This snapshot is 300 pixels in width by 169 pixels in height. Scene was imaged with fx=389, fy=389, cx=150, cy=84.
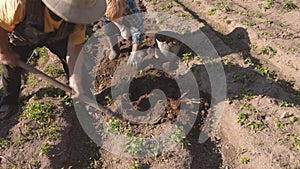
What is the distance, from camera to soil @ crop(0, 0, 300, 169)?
4.24 metres

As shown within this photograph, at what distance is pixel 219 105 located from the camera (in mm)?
4715

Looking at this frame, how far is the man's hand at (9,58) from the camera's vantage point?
3.86 metres

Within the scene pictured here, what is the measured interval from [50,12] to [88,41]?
2.48 m

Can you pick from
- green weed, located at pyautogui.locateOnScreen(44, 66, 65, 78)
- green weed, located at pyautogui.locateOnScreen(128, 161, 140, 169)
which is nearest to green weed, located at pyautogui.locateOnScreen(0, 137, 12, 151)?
green weed, located at pyautogui.locateOnScreen(44, 66, 65, 78)

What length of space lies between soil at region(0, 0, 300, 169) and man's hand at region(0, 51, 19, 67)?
91cm

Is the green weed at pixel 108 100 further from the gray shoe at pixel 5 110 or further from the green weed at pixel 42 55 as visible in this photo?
the green weed at pixel 42 55

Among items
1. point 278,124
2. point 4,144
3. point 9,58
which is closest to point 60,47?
point 9,58

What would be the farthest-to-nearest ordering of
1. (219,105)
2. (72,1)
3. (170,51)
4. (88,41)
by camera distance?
(88,41)
(170,51)
(219,105)
(72,1)

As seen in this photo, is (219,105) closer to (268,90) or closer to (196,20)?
(268,90)

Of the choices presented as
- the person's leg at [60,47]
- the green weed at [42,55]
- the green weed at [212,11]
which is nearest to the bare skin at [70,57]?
the person's leg at [60,47]

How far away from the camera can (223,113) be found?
15.2 feet

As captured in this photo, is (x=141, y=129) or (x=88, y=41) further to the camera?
(x=88, y=41)

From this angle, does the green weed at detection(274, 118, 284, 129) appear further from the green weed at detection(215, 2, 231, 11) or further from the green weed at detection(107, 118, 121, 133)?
the green weed at detection(215, 2, 231, 11)

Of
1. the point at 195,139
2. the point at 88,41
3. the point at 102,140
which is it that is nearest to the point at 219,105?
the point at 195,139
